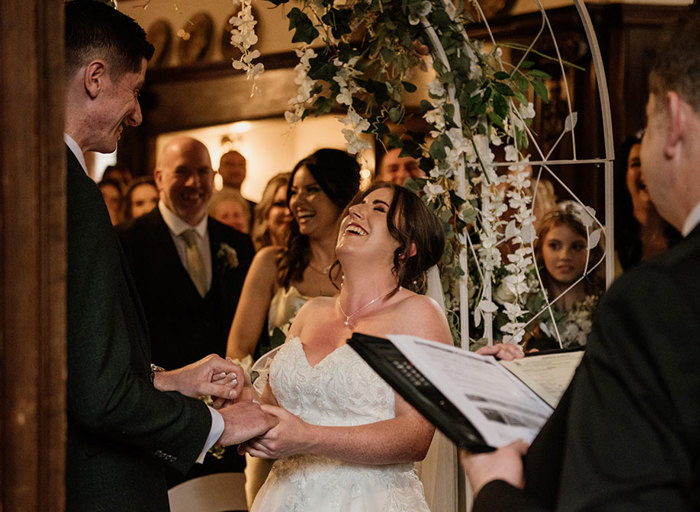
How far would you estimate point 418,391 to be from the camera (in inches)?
52.0

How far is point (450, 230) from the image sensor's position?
304cm

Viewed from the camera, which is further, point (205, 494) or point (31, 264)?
point (205, 494)

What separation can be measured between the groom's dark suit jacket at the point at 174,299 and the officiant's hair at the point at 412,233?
2259mm

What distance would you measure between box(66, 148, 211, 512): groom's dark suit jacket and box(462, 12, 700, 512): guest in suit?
0.86 m

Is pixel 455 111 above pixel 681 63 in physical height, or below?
above

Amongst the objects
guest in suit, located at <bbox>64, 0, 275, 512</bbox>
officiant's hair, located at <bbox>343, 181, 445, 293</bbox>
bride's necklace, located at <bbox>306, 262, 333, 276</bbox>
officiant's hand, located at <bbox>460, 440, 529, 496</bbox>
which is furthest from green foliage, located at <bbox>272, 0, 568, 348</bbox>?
officiant's hand, located at <bbox>460, 440, 529, 496</bbox>

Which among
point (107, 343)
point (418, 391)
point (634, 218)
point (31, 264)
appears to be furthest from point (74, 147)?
point (634, 218)

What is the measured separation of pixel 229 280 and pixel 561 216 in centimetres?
198

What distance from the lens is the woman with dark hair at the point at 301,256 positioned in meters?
3.94

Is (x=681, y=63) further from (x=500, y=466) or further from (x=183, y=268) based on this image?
(x=183, y=268)

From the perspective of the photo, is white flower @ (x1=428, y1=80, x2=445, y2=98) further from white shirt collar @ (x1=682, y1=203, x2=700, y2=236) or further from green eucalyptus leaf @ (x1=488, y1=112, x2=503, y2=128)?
white shirt collar @ (x1=682, y1=203, x2=700, y2=236)

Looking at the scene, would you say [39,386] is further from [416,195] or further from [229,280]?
[229,280]

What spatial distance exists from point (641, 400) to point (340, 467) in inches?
62.8

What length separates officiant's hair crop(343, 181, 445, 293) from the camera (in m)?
2.82
